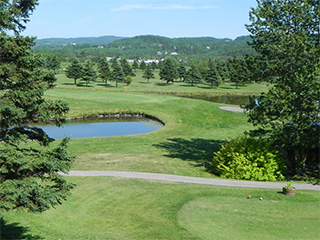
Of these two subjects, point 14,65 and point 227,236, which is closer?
point 14,65

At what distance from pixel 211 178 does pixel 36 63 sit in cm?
1620

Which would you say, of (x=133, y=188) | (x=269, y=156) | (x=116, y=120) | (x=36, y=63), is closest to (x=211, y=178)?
(x=269, y=156)

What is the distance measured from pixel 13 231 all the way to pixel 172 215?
6.91 metres

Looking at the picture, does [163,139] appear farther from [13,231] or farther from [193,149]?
[13,231]

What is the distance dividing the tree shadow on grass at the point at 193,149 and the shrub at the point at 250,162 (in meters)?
2.05

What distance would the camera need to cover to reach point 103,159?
28.5 meters

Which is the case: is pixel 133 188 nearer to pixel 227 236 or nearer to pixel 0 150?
pixel 227 236

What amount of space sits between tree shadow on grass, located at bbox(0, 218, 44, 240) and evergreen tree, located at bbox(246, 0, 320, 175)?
56.2ft

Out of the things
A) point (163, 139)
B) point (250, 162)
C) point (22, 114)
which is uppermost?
point (22, 114)

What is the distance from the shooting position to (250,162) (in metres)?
24.8

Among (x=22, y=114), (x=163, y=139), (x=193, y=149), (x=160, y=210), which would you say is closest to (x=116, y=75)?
(x=163, y=139)

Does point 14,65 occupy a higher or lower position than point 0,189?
higher

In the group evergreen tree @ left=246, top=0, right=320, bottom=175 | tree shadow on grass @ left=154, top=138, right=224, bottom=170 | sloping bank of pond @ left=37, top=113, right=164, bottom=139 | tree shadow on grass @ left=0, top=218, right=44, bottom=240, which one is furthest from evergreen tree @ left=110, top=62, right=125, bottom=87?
tree shadow on grass @ left=0, top=218, right=44, bottom=240

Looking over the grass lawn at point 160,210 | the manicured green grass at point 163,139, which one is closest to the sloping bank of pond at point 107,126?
the manicured green grass at point 163,139
